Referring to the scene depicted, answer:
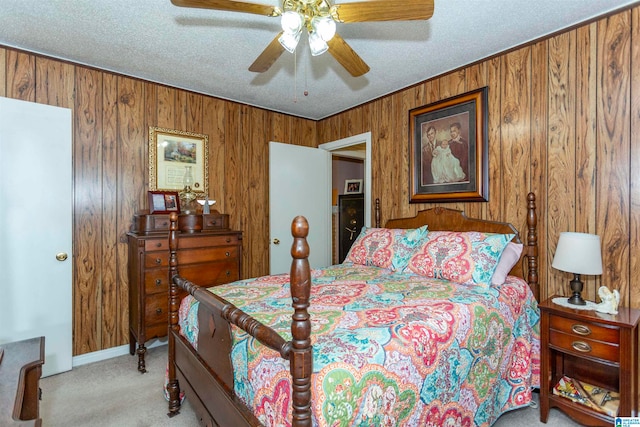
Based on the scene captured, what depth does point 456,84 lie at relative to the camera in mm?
2893

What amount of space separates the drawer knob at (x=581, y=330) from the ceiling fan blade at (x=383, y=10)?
1.94m

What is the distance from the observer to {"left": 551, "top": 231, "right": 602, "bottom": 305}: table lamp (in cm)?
190

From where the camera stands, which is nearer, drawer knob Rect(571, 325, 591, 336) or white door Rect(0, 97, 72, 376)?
drawer knob Rect(571, 325, 591, 336)

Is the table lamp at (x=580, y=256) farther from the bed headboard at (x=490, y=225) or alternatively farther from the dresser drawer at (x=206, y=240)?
the dresser drawer at (x=206, y=240)

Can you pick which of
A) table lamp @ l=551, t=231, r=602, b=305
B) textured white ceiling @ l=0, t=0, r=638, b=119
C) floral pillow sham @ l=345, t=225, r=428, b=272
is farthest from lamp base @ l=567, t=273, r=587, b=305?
textured white ceiling @ l=0, t=0, r=638, b=119

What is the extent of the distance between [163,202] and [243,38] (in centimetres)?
170

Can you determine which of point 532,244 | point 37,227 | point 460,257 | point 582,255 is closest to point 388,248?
point 460,257

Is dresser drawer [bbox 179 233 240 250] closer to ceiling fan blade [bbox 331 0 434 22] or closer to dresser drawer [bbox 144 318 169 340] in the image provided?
dresser drawer [bbox 144 318 169 340]

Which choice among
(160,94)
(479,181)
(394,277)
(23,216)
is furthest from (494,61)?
(23,216)

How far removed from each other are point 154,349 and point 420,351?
2.78 m

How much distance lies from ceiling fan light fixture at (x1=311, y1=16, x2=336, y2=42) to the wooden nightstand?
2069 mm

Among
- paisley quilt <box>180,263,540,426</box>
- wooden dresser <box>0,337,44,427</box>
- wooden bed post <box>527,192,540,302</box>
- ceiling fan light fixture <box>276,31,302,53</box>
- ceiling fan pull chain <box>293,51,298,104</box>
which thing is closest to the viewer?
wooden dresser <box>0,337,44,427</box>

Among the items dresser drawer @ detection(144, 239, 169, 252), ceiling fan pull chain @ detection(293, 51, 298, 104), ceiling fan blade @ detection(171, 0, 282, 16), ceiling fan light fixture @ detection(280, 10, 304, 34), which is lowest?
dresser drawer @ detection(144, 239, 169, 252)

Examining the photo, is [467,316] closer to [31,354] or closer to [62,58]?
[31,354]
